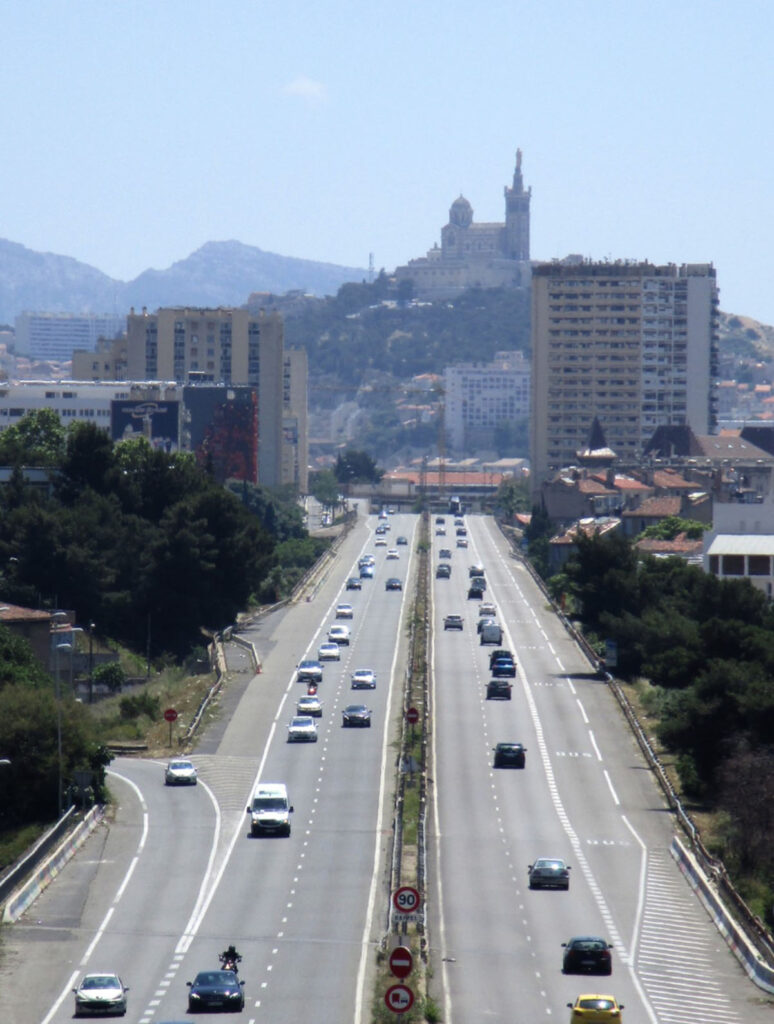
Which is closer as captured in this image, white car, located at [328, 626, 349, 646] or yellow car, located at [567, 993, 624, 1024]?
yellow car, located at [567, 993, 624, 1024]

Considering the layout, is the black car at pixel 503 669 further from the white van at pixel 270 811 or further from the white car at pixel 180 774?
the white van at pixel 270 811

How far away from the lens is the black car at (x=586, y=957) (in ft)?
140

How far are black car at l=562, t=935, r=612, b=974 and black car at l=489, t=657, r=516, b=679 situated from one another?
5233cm

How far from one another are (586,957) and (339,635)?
2738 inches

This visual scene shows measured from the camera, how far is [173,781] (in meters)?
69.1

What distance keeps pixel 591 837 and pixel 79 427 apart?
81974mm

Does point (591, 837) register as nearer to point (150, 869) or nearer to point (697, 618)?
point (150, 869)

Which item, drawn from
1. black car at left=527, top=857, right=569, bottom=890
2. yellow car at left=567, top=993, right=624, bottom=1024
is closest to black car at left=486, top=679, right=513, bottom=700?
black car at left=527, top=857, right=569, bottom=890

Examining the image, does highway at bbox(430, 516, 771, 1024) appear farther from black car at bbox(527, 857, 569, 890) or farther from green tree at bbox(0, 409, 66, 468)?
green tree at bbox(0, 409, 66, 468)

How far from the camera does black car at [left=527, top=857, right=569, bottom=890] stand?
52.1 metres

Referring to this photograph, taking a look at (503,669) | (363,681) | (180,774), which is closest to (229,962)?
(180,774)

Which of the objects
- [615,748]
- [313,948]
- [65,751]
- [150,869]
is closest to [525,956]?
[313,948]

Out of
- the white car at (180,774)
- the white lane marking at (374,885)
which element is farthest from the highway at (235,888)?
the white car at (180,774)

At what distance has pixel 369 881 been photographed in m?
52.9
